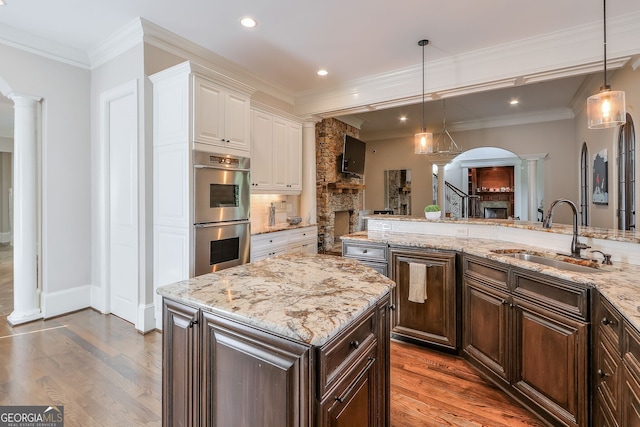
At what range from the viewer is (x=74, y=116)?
11.6 feet

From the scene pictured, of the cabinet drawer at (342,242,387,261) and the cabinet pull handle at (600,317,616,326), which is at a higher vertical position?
the cabinet drawer at (342,242,387,261)

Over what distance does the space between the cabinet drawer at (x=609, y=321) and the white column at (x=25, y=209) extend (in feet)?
15.9

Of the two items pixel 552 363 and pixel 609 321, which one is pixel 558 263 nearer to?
pixel 552 363

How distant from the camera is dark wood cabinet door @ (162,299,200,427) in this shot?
131 centimetres

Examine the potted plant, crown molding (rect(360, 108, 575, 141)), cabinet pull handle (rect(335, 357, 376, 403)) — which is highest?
crown molding (rect(360, 108, 575, 141))

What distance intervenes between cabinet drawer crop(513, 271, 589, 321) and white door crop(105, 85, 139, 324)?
3.45 meters

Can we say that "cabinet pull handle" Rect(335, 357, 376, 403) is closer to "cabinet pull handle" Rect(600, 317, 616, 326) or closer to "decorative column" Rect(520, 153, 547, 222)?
"cabinet pull handle" Rect(600, 317, 616, 326)

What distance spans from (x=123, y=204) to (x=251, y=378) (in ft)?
9.88

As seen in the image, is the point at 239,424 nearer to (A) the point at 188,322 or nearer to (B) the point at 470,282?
(A) the point at 188,322

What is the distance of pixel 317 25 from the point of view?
307 centimetres

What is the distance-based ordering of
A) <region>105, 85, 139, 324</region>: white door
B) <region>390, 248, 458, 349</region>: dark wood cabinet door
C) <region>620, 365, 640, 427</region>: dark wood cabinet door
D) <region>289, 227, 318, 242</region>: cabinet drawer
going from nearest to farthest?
<region>620, 365, 640, 427</region>: dark wood cabinet door, <region>390, 248, 458, 349</region>: dark wood cabinet door, <region>105, 85, 139, 324</region>: white door, <region>289, 227, 318, 242</region>: cabinet drawer

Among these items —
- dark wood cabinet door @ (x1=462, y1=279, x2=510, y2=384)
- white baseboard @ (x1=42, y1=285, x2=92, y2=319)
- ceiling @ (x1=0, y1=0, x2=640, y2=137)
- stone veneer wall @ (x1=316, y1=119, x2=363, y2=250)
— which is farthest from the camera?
stone veneer wall @ (x1=316, y1=119, x2=363, y2=250)

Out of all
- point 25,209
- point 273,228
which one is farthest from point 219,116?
point 25,209

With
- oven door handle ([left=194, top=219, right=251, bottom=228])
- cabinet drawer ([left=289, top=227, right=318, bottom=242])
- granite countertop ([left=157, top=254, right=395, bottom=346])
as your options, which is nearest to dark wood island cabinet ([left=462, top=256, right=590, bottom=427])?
granite countertop ([left=157, top=254, right=395, bottom=346])
